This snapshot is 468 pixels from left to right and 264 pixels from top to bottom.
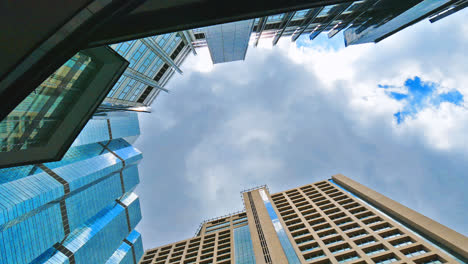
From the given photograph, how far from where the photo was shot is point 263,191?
7506cm

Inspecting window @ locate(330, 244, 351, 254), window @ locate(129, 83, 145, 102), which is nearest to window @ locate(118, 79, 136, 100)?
window @ locate(129, 83, 145, 102)

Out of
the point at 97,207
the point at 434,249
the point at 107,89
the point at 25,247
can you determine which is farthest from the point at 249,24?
the point at 97,207

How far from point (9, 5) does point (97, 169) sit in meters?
96.0

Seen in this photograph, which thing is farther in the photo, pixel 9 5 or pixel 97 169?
pixel 97 169

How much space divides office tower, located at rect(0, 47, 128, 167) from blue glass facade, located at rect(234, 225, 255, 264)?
39732 millimetres

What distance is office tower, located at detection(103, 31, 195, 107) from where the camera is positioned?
48.7 m

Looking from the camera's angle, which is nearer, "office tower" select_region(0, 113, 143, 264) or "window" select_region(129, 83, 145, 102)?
"office tower" select_region(0, 113, 143, 264)

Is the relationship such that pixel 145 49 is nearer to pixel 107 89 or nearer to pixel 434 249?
pixel 107 89

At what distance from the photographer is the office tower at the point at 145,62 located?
160ft

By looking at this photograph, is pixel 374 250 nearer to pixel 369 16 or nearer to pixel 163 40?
pixel 369 16

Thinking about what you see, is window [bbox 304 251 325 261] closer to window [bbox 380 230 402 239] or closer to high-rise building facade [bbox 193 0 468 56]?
window [bbox 380 230 402 239]

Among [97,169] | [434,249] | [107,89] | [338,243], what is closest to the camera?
[107,89]

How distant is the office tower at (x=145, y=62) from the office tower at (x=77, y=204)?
7686 millimetres

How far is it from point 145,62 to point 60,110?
4818 cm
